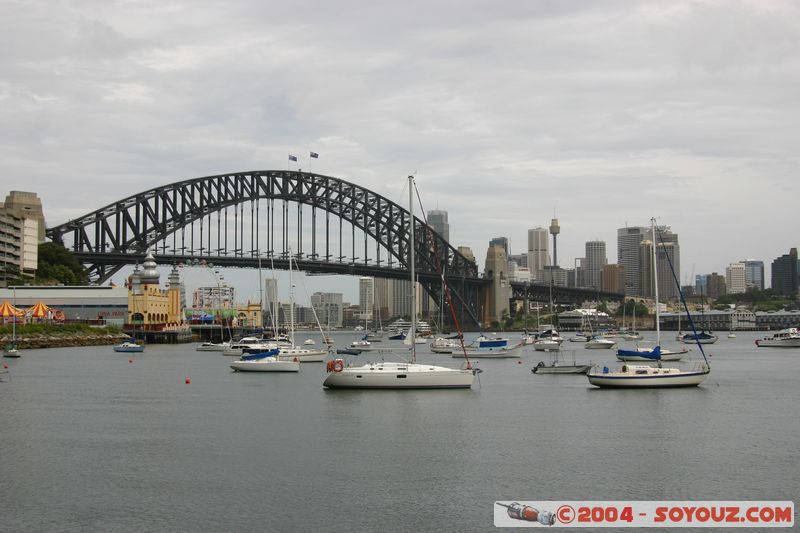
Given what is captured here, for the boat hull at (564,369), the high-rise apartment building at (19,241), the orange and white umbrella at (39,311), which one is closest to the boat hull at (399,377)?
the boat hull at (564,369)

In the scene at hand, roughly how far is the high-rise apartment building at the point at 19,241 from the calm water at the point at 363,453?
99.3 m

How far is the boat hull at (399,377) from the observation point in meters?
53.7

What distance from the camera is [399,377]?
53688 mm

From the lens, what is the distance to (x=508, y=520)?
2541cm

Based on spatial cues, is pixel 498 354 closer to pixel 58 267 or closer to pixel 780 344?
pixel 780 344

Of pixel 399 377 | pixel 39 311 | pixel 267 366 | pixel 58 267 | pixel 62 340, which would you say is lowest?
pixel 267 366

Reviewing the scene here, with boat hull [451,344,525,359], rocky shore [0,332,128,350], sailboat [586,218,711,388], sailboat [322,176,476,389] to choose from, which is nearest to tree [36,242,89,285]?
rocky shore [0,332,128,350]

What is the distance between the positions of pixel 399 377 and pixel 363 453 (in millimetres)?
18835

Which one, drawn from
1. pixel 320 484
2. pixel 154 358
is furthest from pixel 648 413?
pixel 154 358

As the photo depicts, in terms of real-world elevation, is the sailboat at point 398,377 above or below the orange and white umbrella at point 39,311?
below

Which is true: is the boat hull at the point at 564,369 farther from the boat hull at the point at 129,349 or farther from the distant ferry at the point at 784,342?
the distant ferry at the point at 784,342

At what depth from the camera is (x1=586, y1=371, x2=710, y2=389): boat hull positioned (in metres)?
55.4

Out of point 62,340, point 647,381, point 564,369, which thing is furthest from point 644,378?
point 62,340

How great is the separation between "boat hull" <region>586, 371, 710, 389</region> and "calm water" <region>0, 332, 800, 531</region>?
64 cm
